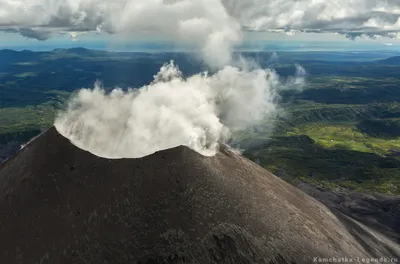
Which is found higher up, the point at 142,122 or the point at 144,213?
Result: the point at 142,122

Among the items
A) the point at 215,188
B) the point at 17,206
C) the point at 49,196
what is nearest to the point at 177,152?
the point at 215,188

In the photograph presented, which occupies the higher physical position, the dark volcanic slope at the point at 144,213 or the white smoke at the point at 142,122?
the white smoke at the point at 142,122

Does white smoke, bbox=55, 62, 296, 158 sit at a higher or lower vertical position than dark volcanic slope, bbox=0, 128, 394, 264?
higher

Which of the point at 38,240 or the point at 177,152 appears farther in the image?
the point at 177,152

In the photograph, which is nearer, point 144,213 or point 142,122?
point 144,213

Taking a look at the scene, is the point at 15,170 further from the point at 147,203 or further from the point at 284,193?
the point at 284,193

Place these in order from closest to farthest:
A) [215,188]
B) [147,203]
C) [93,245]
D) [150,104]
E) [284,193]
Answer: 1. [93,245]
2. [147,203]
3. [215,188]
4. [284,193]
5. [150,104]

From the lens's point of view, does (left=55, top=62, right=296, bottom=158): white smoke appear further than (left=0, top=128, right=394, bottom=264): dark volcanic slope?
Yes

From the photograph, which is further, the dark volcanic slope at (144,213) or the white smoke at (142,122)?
the white smoke at (142,122)
